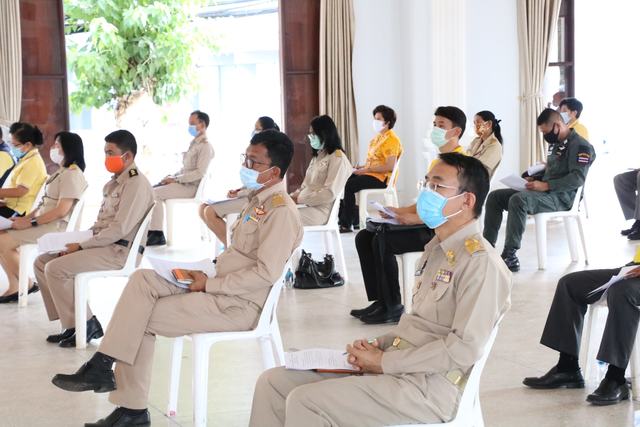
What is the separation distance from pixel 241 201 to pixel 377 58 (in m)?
4.23

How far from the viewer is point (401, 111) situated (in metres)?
10.8

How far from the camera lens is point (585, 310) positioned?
398cm

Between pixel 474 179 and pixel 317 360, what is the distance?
0.74 m

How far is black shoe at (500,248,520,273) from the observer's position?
22.8 ft

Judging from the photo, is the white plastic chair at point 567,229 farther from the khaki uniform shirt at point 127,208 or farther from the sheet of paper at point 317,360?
the sheet of paper at point 317,360

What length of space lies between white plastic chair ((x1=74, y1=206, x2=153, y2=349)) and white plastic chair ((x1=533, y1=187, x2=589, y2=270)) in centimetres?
321

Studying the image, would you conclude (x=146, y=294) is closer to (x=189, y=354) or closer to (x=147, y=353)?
(x=147, y=353)

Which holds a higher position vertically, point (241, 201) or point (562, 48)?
point (562, 48)

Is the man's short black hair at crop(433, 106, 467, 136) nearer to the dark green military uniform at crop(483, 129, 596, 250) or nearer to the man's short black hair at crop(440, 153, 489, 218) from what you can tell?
the dark green military uniform at crop(483, 129, 596, 250)

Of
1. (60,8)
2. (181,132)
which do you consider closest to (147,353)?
(60,8)

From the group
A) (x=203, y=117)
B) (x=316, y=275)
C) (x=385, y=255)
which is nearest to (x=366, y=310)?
(x=385, y=255)

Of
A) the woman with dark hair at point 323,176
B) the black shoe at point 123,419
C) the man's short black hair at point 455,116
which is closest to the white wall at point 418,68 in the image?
the woman with dark hair at point 323,176

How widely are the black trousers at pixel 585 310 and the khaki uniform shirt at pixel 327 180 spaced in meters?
2.62

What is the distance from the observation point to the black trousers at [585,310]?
3.70 meters
